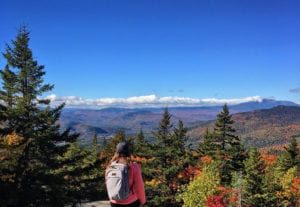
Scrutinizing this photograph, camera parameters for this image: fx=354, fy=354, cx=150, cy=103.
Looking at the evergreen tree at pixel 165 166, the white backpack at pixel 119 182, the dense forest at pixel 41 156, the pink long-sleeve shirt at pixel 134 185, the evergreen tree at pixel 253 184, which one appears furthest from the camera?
the evergreen tree at pixel 253 184

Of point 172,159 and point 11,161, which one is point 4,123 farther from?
point 172,159

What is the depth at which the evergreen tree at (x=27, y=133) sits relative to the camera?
24.7 meters

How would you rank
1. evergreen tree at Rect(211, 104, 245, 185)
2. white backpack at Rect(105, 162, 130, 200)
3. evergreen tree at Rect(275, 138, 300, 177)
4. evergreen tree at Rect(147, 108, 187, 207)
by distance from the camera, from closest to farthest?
white backpack at Rect(105, 162, 130, 200), evergreen tree at Rect(147, 108, 187, 207), evergreen tree at Rect(211, 104, 245, 185), evergreen tree at Rect(275, 138, 300, 177)

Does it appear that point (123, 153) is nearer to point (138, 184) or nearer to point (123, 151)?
point (123, 151)

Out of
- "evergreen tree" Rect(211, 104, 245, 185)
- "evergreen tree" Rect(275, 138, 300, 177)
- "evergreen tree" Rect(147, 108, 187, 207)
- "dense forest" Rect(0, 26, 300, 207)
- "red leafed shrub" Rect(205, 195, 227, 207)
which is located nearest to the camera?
"dense forest" Rect(0, 26, 300, 207)

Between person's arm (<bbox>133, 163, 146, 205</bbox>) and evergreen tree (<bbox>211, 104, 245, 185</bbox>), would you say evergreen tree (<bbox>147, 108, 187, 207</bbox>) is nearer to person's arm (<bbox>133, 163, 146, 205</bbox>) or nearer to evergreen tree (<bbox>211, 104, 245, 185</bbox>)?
evergreen tree (<bbox>211, 104, 245, 185</bbox>)

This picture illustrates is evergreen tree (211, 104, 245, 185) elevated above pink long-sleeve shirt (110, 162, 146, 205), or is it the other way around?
pink long-sleeve shirt (110, 162, 146, 205)

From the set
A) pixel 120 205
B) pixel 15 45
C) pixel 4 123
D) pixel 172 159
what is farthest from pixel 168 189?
pixel 120 205

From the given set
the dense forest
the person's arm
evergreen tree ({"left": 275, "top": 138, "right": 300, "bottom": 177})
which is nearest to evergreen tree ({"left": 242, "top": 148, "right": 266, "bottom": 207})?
the dense forest

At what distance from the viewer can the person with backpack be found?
25.4 feet

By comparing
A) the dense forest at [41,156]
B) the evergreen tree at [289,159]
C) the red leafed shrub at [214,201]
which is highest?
the dense forest at [41,156]

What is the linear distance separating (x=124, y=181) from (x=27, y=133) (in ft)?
65.9

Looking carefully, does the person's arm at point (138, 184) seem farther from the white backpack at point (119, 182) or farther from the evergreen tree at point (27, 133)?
the evergreen tree at point (27, 133)

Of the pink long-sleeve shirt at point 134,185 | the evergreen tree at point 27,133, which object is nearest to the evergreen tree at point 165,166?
the evergreen tree at point 27,133
